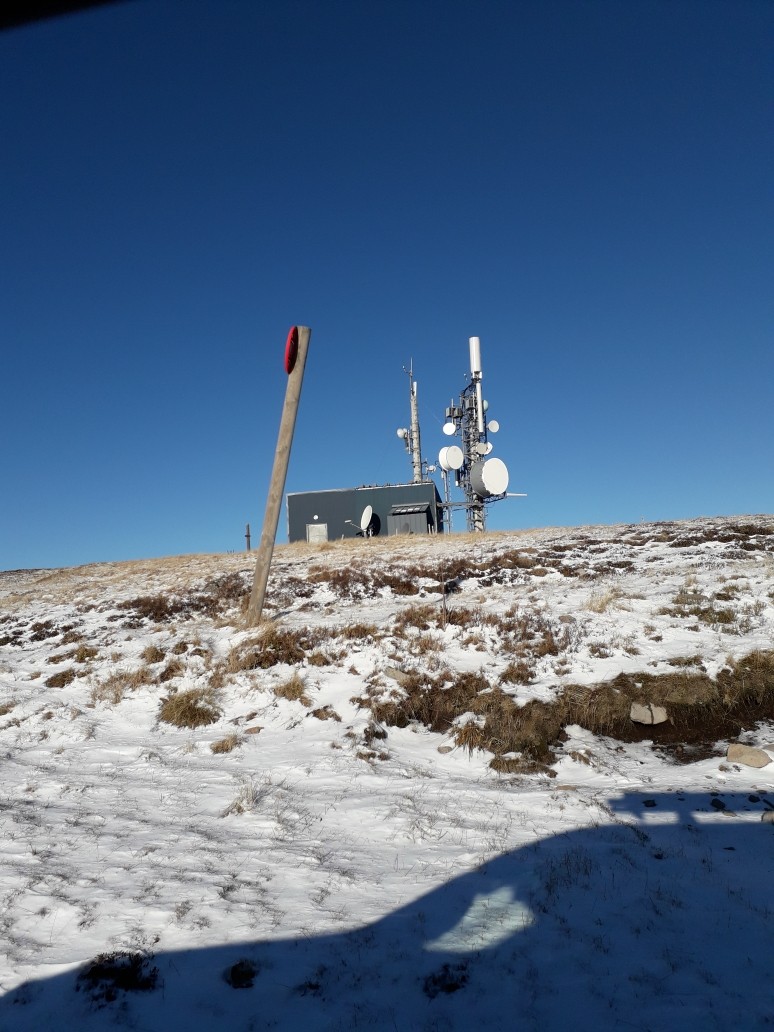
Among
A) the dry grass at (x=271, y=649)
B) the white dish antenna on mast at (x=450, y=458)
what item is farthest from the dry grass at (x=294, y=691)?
the white dish antenna on mast at (x=450, y=458)

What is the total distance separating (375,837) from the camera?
Answer: 17.1 ft

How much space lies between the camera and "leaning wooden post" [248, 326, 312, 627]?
11.9 metres

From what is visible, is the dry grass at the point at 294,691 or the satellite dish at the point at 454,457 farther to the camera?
the satellite dish at the point at 454,457

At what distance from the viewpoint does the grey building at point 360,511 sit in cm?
3689

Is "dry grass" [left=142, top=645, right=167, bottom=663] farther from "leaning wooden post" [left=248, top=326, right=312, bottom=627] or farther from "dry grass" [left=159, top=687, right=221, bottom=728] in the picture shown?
"leaning wooden post" [left=248, top=326, right=312, bottom=627]

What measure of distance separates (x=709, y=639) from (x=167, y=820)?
812cm

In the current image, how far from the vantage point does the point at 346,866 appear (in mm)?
4680

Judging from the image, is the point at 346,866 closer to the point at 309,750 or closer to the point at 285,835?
the point at 285,835

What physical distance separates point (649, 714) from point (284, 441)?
8.26 meters

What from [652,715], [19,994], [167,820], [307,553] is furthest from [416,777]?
[307,553]

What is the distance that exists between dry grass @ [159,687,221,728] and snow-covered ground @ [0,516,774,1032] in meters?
0.07

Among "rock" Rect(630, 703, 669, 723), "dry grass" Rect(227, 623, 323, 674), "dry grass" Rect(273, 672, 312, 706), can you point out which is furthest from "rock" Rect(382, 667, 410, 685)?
"rock" Rect(630, 703, 669, 723)

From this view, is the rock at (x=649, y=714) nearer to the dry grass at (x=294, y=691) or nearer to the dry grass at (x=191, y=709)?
the dry grass at (x=294, y=691)

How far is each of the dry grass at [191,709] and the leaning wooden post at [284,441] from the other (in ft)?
9.73
